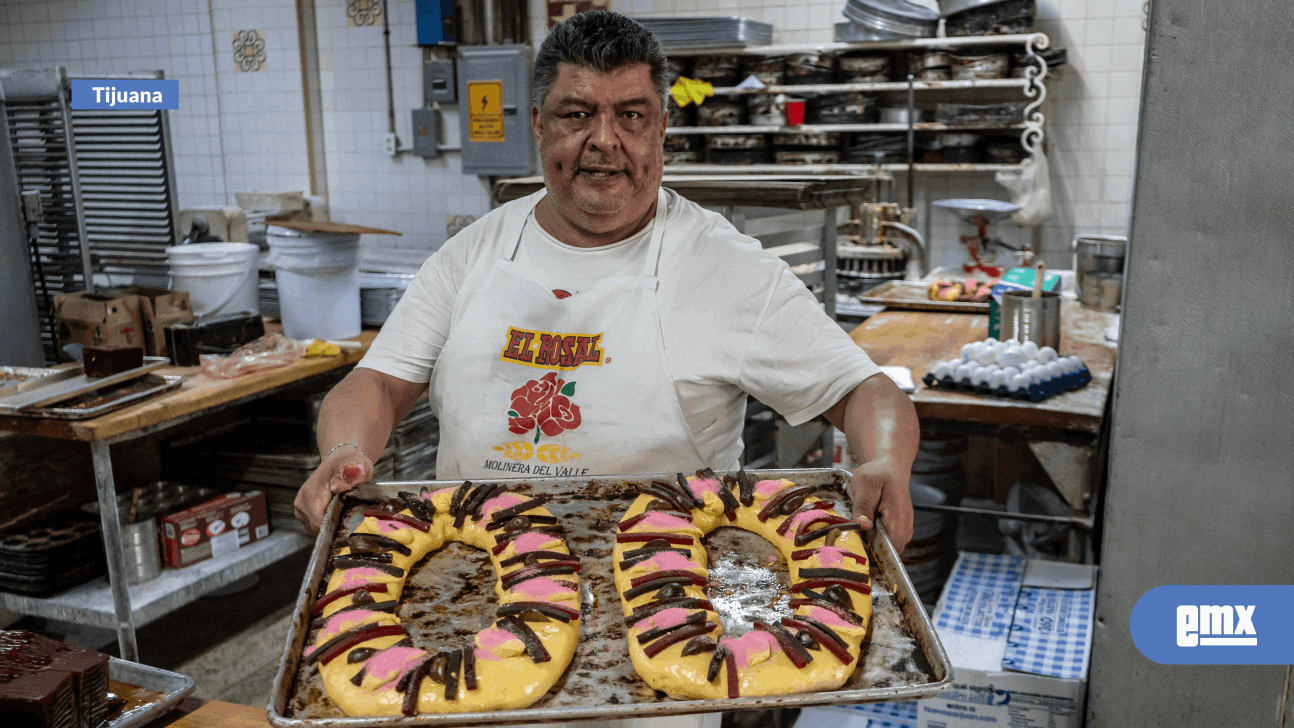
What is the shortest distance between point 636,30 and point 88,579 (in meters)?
2.27

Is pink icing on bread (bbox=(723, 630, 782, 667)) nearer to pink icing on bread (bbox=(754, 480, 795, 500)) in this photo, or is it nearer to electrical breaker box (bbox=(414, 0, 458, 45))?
pink icing on bread (bbox=(754, 480, 795, 500))

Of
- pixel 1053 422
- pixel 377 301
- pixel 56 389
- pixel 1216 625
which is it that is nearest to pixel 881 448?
pixel 1216 625

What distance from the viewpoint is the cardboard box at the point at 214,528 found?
111 inches

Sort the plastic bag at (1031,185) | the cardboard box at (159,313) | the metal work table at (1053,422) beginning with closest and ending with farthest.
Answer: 1. the metal work table at (1053,422)
2. the cardboard box at (159,313)
3. the plastic bag at (1031,185)

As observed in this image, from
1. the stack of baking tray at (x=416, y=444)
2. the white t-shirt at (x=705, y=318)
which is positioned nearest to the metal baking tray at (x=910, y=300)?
the stack of baking tray at (x=416, y=444)

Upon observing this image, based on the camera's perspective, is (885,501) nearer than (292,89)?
Yes

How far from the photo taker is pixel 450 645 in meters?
1.26

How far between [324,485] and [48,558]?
168 centimetres

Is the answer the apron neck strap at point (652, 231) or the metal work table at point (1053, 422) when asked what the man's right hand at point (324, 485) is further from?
the metal work table at point (1053, 422)

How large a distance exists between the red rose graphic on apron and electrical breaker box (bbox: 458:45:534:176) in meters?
4.39

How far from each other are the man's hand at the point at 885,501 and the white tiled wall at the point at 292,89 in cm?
446

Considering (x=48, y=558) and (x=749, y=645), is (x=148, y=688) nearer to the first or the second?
(x=749, y=645)

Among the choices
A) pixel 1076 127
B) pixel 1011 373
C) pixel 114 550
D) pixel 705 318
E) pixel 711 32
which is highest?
pixel 711 32

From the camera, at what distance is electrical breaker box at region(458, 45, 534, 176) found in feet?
19.3
